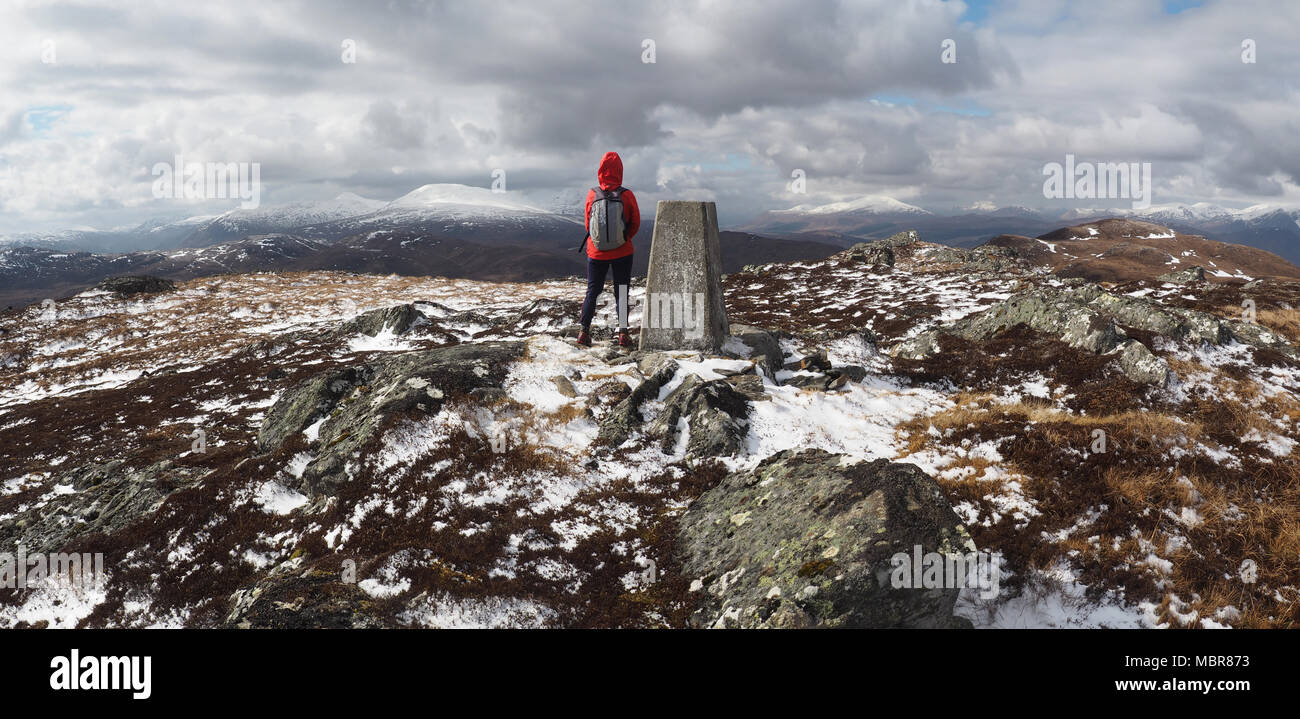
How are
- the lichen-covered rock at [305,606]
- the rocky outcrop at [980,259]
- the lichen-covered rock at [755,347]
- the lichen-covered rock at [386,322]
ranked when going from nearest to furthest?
the lichen-covered rock at [305,606], the lichen-covered rock at [755,347], the lichen-covered rock at [386,322], the rocky outcrop at [980,259]

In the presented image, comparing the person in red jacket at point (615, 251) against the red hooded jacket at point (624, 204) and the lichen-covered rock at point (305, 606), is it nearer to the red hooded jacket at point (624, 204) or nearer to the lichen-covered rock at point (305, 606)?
the red hooded jacket at point (624, 204)

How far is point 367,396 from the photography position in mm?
13664

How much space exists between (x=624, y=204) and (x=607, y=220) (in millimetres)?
662

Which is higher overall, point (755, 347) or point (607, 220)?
point (607, 220)

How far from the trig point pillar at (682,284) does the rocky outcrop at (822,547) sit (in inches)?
314

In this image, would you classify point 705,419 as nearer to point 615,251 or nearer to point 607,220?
point 615,251

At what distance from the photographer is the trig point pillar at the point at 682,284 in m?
16.5

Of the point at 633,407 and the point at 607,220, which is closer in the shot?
the point at 633,407

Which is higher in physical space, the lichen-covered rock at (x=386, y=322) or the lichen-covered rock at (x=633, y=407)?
the lichen-covered rock at (x=386, y=322)

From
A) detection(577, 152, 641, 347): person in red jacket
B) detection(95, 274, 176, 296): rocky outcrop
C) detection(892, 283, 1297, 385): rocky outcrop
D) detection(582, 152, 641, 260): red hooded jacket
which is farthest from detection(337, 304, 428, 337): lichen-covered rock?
detection(95, 274, 176, 296): rocky outcrop

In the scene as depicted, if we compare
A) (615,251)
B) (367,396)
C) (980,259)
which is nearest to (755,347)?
(615,251)

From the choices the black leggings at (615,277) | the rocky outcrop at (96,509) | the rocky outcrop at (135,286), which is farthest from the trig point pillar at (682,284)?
the rocky outcrop at (135,286)
